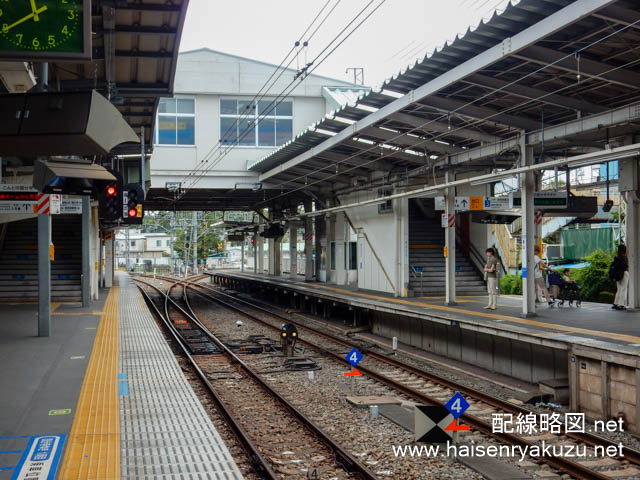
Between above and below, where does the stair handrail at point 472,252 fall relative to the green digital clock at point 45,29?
below

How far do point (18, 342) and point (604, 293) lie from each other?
16.2 metres

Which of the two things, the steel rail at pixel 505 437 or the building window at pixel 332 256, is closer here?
the steel rail at pixel 505 437

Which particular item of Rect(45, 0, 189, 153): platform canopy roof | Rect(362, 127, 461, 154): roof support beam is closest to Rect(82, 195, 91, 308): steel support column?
Rect(45, 0, 189, 153): platform canopy roof

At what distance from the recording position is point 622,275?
12.7m

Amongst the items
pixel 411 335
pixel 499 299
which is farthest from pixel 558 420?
pixel 499 299

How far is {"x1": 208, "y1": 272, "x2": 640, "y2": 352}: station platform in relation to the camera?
9764 millimetres

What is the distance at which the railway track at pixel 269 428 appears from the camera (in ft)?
21.3

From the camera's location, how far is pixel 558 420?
26.9 ft

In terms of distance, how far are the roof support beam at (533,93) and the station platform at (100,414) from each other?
7338 millimetres

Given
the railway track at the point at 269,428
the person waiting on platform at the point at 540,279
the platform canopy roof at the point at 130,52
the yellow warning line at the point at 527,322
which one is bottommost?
the railway track at the point at 269,428

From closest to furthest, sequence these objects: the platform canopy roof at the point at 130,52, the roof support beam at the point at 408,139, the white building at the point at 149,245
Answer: the platform canopy roof at the point at 130,52 → the roof support beam at the point at 408,139 → the white building at the point at 149,245

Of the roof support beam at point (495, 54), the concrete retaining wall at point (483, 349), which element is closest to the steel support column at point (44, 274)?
the roof support beam at point (495, 54)

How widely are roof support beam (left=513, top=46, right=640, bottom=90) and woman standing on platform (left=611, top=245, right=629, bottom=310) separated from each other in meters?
3.86

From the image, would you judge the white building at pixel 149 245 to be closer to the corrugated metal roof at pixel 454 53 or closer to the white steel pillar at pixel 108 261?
the white steel pillar at pixel 108 261
